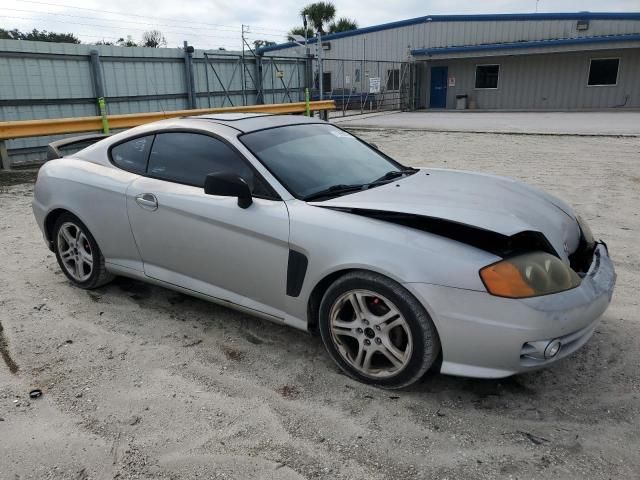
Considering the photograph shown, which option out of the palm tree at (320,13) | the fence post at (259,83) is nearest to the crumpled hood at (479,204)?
the fence post at (259,83)

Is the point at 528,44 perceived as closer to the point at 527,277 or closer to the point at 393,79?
the point at 393,79

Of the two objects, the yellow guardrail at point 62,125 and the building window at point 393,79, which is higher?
the building window at point 393,79

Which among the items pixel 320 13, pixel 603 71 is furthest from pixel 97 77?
pixel 320 13

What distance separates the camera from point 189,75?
49.8 ft

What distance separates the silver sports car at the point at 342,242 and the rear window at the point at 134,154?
13 mm

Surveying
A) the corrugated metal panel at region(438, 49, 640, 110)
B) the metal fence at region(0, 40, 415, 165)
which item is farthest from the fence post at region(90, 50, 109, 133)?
the corrugated metal panel at region(438, 49, 640, 110)

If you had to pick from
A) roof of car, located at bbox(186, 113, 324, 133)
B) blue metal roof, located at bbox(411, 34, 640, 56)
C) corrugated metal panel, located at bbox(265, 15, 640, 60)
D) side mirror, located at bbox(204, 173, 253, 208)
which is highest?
corrugated metal panel, located at bbox(265, 15, 640, 60)

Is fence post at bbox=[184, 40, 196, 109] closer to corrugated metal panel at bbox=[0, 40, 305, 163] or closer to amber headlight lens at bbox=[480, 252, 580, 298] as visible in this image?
corrugated metal panel at bbox=[0, 40, 305, 163]

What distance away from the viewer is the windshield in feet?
10.8

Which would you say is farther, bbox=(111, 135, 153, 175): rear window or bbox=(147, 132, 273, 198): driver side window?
bbox=(111, 135, 153, 175): rear window

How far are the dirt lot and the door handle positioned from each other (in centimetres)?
85

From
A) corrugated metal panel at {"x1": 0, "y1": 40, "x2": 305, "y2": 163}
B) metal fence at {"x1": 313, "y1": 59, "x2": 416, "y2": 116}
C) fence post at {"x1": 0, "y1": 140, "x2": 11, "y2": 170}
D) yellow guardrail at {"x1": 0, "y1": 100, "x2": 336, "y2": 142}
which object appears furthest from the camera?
metal fence at {"x1": 313, "y1": 59, "x2": 416, "y2": 116}

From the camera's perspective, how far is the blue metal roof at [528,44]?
981 inches

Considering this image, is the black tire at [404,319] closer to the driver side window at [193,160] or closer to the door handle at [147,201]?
the driver side window at [193,160]
